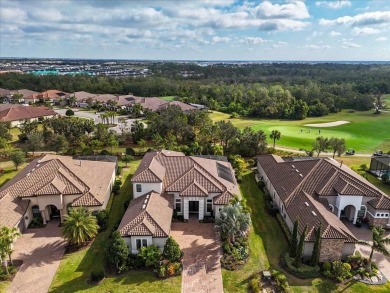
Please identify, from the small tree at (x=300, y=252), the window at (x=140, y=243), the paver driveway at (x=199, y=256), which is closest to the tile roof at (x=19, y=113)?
the paver driveway at (x=199, y=256)

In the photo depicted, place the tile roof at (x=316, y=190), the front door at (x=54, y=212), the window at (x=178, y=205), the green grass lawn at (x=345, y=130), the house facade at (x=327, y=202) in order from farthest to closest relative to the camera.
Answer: the green grass lawn at (x=345, y=130) < the front door at (x=54, y=212) < the window at (x=178, y=205) < the tile roof at (x=316, y=190) < the house facade at (x=327, y=202)

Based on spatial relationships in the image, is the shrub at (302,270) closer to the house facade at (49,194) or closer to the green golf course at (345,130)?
the house facade at (49,194)

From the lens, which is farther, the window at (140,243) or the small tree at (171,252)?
the window at (140,243)

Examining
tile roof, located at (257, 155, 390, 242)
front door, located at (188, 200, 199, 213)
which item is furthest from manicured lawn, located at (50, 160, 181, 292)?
tile roof, located at (257, 155, 390, 242)

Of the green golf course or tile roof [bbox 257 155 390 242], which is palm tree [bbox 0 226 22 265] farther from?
the green golf course

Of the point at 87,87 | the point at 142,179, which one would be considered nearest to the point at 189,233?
the point at 142,179

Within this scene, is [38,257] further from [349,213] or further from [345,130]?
[345,130]

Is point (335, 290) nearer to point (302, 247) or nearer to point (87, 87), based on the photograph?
point (302, 247)
